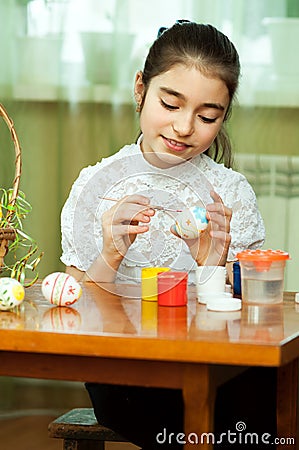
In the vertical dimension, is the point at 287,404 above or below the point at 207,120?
below

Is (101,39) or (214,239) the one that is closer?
(214,239)

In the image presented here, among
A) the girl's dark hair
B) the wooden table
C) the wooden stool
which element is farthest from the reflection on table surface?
the girl's dark hair

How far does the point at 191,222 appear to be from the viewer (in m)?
1.51

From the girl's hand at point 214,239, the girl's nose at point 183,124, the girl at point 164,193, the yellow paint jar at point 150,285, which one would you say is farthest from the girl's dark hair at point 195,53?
the yellow paint jar at point 150,285

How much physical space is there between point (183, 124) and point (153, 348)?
71 cm

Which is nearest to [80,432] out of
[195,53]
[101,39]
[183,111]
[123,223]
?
[123,223]

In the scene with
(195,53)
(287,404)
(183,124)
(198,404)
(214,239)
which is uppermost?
(195,53)

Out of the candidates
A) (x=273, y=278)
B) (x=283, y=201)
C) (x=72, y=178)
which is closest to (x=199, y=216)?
(x=273, y=278)

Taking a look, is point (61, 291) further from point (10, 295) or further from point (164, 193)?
point (164, 193)

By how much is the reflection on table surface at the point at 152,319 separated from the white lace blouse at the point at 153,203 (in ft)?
1.38

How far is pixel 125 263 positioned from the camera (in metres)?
1.92

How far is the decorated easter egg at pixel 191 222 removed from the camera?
151 cm

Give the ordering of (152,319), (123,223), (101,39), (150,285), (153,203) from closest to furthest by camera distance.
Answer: (152,319) < (150,285) < (123,223) < (153,203) < (101,39)

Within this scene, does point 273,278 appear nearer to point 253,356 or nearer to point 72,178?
point 253,356
